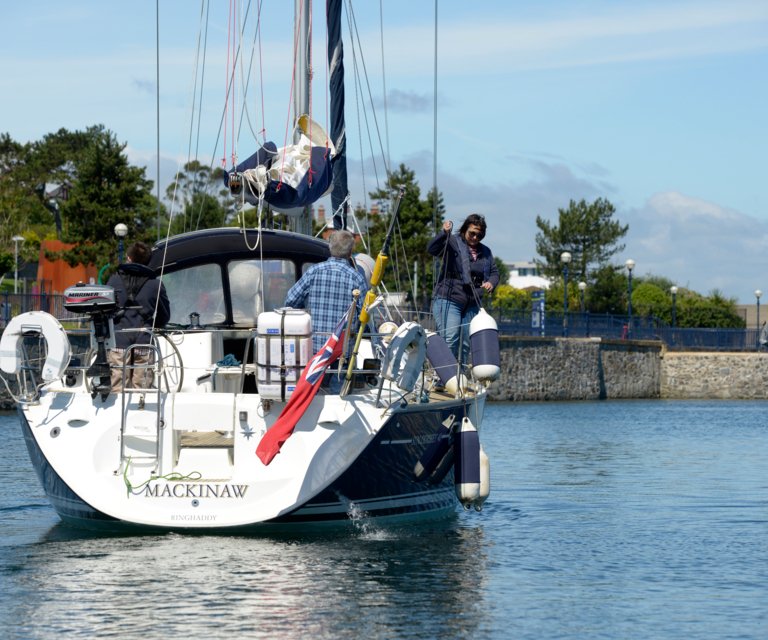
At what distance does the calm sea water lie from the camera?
8.02 meters

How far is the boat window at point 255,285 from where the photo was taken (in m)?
13.2

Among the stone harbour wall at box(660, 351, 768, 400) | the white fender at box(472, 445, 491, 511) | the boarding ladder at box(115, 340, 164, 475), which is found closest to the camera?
the boarding ladder at box(115, 340, 164, 475)

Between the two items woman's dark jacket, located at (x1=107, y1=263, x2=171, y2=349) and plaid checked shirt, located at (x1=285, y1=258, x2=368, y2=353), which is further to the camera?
woman's dark jacket, located at (x1=107, y1=263, x2=171, y2=349)

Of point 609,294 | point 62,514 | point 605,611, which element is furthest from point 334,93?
→ point 609,294

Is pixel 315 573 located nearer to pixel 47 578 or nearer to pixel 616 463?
pixel 47 578

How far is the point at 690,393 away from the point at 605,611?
50.7 metres

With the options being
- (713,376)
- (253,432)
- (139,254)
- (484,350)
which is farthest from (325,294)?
(713,376)

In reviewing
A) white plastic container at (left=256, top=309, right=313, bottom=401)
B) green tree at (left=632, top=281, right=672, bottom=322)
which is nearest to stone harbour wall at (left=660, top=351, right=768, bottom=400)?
green tree at (left=632, top=281, right=672, bottom=322)

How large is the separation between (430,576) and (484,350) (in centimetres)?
244

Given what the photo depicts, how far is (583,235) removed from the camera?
83.8 metres

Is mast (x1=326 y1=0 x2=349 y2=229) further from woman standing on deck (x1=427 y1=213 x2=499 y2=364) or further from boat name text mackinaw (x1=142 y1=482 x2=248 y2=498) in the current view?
boat name text mackinaw (x1=142 y1=482 x2=248 y2=498)

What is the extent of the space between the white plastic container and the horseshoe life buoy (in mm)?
669

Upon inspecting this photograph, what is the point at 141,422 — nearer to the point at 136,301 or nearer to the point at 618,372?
the point at 136,301

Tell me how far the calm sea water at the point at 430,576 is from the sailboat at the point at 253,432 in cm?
31
